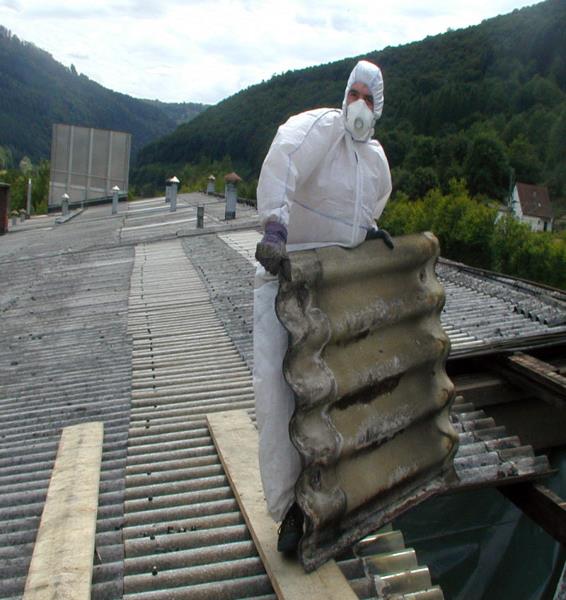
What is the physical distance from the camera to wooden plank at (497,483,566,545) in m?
4.15

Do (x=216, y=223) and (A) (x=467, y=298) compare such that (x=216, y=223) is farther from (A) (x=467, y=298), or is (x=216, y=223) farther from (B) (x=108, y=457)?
(B) (x=108, y=457)

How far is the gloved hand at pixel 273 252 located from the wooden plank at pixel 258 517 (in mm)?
1233

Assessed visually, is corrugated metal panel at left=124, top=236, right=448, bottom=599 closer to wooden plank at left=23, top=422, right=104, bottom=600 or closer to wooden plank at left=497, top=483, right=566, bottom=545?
wooden plank at left=23, top=422, right=104, bottom=600

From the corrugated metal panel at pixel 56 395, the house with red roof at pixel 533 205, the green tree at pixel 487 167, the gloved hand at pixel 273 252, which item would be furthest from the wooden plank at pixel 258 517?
the green tree at pixel 487 167

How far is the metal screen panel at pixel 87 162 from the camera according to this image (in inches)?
1474

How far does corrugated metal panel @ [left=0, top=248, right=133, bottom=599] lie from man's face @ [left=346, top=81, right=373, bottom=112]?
2.33 meters

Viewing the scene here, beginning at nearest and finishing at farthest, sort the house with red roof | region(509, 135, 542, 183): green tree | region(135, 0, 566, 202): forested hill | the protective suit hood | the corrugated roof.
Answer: the corrugated roof < the protective suit hood < the house with red roof < region(135, 0, 566, 202): forested hill < region(509, 135, 542, 183): green tree

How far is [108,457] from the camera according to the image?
4.42 meters

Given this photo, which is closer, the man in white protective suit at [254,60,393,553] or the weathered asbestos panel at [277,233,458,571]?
the weathered asbestos panel at [277,233,458,571]

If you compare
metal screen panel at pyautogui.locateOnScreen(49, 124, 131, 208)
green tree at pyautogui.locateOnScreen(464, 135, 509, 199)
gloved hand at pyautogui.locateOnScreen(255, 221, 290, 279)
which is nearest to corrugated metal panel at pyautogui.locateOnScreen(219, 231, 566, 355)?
gloved hand at pyautogui.locateOnScreen(255, 221, 290, 279)

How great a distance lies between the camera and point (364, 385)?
3.35 m

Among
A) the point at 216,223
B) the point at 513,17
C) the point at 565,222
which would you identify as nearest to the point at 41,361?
the point at 216,223

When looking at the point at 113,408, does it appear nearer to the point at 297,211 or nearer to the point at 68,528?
the point at 68,528

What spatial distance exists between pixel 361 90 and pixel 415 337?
123 cm
